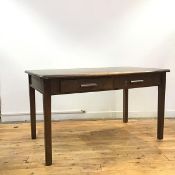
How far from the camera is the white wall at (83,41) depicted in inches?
116

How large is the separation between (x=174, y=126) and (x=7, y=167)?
1885 millimetres

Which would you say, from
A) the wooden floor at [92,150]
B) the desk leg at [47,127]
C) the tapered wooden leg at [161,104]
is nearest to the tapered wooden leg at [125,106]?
the wooden floor at [92,150]

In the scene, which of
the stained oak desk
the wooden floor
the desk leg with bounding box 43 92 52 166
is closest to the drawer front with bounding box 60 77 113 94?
the stained oak desk

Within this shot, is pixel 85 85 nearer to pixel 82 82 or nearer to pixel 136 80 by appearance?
pixel 82 82

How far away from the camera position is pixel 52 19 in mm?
2971

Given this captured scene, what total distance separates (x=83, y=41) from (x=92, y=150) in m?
1.41

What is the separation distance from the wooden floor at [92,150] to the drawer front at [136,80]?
55 centimetres

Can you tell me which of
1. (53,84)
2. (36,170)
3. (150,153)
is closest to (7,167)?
(36,170)

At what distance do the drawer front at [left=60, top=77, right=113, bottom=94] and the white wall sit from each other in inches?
41.8

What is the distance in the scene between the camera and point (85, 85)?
1.95 meters

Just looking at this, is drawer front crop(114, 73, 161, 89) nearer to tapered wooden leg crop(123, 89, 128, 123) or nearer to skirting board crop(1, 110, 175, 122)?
tapered wooden leg crop(123, 89, 128, 123)

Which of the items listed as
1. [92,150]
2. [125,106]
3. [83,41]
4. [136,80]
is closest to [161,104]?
[136,80]

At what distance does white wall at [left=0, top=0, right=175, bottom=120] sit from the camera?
295 cm

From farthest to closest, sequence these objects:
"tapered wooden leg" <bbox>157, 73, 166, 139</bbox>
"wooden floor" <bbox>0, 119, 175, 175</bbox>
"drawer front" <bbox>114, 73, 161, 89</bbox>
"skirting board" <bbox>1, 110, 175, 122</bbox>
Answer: "skirting board" <bbox>1, 110, 175, 122</bbox>, "tapered wooden leg" <bbox>157, 73, 166, 139</bbox>, "drawer front" <bbox>114, 73, 161, 89</bbox>, "wooden floor" <bbox>0, 119, 175, 175</bbox>
